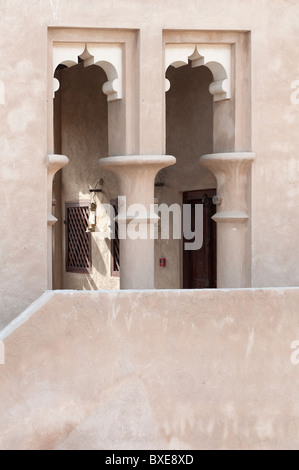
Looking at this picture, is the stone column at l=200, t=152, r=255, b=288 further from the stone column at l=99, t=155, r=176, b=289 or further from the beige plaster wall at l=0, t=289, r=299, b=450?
the beige plaster wall at l=0, t=289, r=299, b=450

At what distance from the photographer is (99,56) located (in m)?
9.16

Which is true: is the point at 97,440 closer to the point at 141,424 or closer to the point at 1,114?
the point at 141,424

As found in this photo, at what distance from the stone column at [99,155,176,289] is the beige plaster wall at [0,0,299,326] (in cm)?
27

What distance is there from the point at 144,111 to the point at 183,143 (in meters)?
2.53

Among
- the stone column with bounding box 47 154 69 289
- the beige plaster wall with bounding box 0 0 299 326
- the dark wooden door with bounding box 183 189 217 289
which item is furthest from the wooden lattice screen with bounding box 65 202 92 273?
the beige plaster wall with bounding box 0 0 299 326

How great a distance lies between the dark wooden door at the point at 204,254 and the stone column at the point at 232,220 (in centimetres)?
172

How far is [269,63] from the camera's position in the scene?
934 centimetres

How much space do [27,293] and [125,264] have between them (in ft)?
3.73

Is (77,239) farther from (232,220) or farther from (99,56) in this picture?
(99,56)

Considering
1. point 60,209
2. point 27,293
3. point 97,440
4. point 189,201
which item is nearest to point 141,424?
point 97,440

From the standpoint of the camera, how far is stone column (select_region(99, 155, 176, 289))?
927cm

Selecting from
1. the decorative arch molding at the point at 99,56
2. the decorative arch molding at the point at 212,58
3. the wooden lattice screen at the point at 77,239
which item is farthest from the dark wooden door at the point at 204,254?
the decorative arch molding at the point at 99,56

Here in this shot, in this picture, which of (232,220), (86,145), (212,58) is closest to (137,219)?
(232,220)

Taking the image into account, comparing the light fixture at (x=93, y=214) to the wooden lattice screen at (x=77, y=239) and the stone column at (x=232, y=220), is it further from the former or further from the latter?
the stone column at (x=232, y=220)
